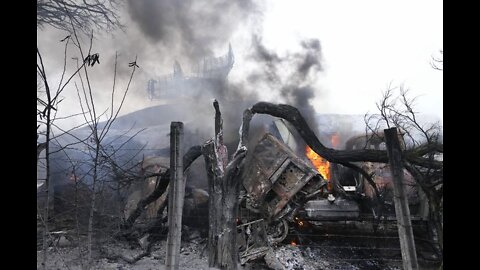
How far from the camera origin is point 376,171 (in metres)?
10.0

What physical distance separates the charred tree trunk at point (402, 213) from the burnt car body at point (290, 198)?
186 inches

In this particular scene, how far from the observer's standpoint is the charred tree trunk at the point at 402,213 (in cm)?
350

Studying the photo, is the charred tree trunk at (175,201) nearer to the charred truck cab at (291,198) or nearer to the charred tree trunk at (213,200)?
the charred tree trunk at (213,200)

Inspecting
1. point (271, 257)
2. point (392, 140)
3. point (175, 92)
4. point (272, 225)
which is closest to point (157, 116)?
Answer: point (175, 92)

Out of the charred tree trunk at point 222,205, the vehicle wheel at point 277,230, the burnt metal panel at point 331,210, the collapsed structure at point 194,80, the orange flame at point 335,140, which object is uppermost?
the collapsed structure at point 194,80

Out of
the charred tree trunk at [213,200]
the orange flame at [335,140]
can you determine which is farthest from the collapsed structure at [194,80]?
the charred tree trunk at [213,200]

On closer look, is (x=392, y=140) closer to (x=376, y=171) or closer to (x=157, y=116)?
(x=376, y=171)

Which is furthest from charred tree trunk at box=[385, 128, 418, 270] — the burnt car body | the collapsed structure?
the collapsed structure

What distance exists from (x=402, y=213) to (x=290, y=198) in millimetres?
5088

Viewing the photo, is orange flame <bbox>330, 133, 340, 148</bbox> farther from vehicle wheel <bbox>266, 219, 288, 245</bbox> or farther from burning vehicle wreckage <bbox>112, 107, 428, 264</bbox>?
vehicle wheel <bbox>266, 219, 288, 245</bbox>

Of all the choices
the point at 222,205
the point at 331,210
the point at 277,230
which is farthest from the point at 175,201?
the point at 331,210

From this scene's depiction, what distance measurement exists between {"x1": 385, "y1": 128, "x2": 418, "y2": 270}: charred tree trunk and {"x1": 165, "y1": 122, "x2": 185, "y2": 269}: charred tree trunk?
244 centimetres

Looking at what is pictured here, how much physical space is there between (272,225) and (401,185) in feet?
18.5
